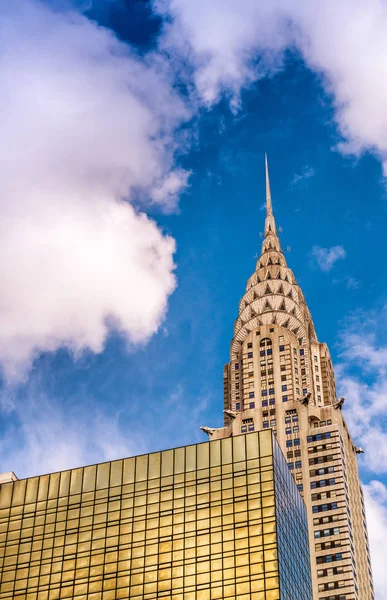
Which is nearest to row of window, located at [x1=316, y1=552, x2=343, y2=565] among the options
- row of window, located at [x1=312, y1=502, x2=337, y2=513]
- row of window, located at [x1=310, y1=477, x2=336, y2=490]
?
row of window, located at [x1=312, y1=502, x2=337, y2=513]

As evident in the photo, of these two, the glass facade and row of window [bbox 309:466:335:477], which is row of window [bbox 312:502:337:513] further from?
the glass facade

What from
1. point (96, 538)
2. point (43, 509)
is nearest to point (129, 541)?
point (96, 538)

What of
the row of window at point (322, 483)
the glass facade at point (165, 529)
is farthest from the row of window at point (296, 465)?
the glass facade at point (165, 529)

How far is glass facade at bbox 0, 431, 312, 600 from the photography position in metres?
111

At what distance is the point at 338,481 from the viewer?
7643 inches

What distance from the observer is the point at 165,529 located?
116812 mm

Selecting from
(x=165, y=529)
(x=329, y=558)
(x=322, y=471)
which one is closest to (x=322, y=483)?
(x=322, y=471)

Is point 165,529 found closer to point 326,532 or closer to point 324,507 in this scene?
point 326,532

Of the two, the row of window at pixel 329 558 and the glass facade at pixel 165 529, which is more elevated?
the row of window at pixel 329 558

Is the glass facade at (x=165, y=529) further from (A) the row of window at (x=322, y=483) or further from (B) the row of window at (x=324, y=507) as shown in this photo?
(A) the row of window at (x=322, y=483)

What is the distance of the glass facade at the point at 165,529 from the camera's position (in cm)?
11075

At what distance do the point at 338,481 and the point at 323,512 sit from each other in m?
7.17

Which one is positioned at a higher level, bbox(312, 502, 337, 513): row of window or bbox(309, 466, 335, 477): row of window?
bbox(309, 466, 335, 477): row of window

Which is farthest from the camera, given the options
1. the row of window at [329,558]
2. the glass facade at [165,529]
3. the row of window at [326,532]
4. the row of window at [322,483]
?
the row of window at [322,483]
